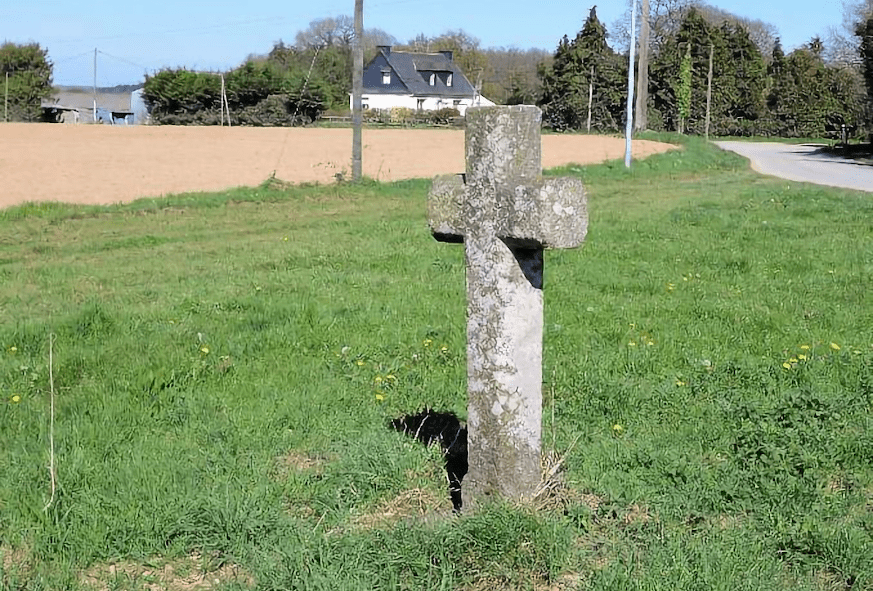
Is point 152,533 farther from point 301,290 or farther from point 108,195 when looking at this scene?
point 108,195

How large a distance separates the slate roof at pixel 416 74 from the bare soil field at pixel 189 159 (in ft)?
138

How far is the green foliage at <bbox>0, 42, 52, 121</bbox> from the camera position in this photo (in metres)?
71.2

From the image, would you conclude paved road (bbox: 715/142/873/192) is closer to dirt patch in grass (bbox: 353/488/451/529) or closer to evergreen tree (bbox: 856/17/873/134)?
evergreen tree (bbox: 856/17/873/134)

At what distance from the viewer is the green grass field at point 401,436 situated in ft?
12.4

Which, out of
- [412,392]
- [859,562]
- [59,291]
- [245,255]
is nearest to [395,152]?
[245,255]

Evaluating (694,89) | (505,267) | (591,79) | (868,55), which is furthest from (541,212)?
(694,89)

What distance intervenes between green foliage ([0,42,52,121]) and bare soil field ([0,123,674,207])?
709 inches

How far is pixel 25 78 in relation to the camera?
2906 inches

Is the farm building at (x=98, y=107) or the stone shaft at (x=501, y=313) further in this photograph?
the farm building at (x=98, y=107)

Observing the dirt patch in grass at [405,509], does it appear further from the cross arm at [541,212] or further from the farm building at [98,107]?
the farm building at [98,107]

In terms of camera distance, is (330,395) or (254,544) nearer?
(254,544)

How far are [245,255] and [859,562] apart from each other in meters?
9.33

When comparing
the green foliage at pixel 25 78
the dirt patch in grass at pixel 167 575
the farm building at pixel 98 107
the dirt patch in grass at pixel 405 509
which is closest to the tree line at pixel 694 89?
the farm building at pixel 98 107

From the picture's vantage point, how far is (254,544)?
13.0 ft
